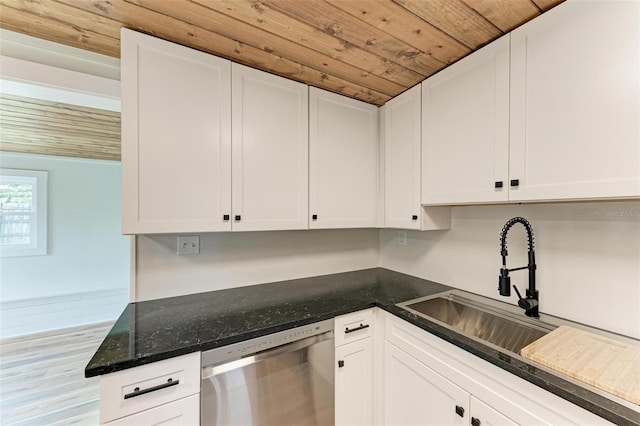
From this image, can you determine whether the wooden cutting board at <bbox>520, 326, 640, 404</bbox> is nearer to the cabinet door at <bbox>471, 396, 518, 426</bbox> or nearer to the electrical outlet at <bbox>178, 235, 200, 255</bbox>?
the cabinet door at <bbox>471, 396, 518, 426</bbox>

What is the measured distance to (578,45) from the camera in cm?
97

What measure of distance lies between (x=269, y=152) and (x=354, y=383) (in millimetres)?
1402

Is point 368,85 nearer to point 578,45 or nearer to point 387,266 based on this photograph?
point 578,45

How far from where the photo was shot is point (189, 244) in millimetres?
1571

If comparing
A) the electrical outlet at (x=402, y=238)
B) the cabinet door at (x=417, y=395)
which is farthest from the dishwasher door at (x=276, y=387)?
the electrical outlet at (x=402, y=238)

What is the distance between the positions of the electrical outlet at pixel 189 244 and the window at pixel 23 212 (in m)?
3.66

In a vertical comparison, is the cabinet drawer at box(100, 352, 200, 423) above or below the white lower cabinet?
above

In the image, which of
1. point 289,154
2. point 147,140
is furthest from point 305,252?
point 147,140

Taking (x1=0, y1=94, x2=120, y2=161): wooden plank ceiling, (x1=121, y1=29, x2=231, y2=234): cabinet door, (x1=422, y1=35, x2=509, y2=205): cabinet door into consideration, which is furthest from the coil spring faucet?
(x1=0, y1=94, x2=120, y2=161): wooden plank ceiling

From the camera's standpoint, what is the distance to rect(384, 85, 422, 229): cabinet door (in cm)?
167

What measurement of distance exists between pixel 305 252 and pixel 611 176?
64.9 inches

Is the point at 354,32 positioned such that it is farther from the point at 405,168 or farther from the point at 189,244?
the point at 189,244

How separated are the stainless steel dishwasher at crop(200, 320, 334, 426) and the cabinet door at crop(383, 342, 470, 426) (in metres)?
0.33

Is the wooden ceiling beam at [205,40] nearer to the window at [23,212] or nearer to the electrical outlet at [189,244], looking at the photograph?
the electrical outlet at [189,244]
